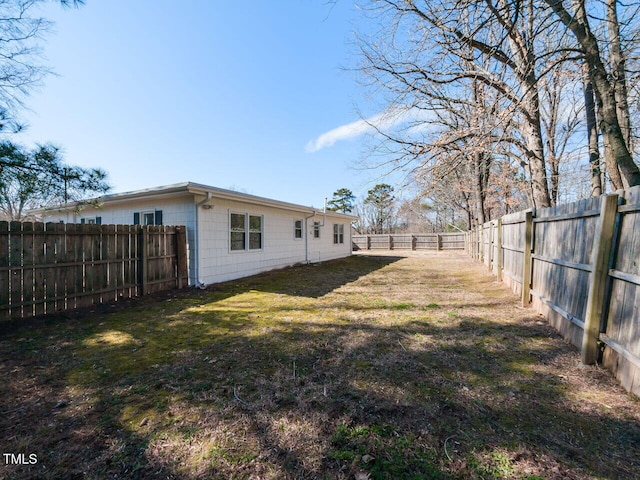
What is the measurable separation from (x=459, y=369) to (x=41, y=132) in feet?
23.2

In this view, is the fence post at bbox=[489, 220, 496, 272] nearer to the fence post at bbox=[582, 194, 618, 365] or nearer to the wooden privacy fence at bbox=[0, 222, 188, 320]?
the fence post at bbox=[582, 194, 618, 365]

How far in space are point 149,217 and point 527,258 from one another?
30.7 feet

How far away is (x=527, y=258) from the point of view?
5016mm

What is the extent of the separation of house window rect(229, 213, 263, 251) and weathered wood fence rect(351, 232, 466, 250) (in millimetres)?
12847

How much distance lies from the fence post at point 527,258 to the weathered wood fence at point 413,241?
1659 centimetres

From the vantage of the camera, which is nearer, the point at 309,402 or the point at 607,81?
the point at 309,402

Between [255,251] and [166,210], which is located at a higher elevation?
[166,210]

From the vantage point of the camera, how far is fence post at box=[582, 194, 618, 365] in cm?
265

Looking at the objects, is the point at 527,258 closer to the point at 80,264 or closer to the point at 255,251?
the point at 255,251

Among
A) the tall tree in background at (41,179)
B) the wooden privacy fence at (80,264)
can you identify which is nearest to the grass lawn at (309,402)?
the wooden privacy fence at (80,264)

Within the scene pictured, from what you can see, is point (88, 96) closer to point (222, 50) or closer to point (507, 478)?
point (222, 50)

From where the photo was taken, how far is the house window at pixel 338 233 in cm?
1578

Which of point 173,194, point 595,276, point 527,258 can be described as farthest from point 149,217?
point 595,276

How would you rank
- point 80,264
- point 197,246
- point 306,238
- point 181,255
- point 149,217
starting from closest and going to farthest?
point 80,264, point 181,255, point 197,246, point 149,217, point 306,238
